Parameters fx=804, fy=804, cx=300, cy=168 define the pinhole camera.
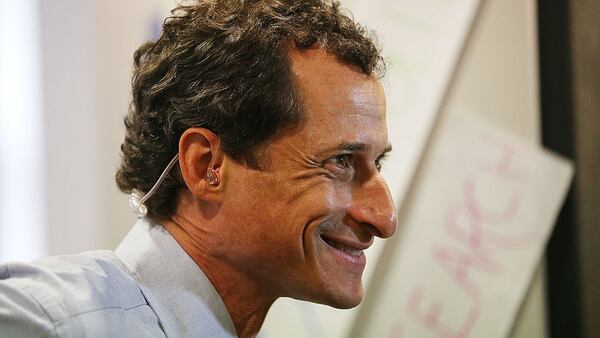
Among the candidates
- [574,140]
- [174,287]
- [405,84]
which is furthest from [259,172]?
[574,140]

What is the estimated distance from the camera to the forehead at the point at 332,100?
89 centimetres

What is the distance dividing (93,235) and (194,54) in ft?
3.65

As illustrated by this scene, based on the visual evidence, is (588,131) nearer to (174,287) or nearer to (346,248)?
(346,248)

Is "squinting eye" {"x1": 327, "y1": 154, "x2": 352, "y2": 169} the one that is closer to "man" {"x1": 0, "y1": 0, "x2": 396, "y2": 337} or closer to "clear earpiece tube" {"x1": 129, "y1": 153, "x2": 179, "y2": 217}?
"man" {"x1": 0, "y1": 0, "x2": 396, "y2": 337}

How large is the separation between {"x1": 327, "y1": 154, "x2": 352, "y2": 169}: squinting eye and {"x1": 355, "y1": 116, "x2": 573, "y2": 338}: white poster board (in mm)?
567

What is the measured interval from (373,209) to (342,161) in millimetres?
65

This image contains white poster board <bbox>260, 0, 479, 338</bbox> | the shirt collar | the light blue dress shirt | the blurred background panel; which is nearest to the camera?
the light blue dress shirt

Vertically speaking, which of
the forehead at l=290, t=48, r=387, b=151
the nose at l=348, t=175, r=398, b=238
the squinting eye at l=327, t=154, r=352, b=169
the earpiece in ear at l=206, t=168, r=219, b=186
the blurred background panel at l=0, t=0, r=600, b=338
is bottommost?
the blurred background panel at l=0, t=0, r=600, b=338

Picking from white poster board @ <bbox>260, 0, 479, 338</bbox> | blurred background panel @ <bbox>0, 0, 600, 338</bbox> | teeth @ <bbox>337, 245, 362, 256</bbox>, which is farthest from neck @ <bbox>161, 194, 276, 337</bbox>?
blurred background panel @ <bbox>0, 0, 600, 338</bbox>

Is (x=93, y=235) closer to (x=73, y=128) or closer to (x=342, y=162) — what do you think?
(x=73, y=128)

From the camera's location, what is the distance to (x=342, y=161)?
919 mm

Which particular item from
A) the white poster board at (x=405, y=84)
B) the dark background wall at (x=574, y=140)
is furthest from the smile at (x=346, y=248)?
the dark background wall at (x=574, y=140)

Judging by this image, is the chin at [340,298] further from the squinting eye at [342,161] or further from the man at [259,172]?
the squinting eye at [342,161]

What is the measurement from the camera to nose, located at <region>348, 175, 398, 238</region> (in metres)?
0.91
